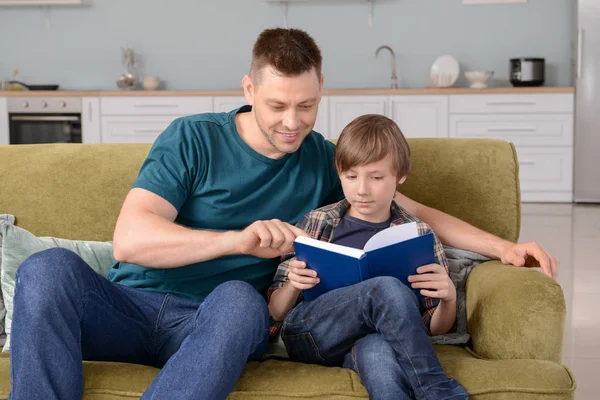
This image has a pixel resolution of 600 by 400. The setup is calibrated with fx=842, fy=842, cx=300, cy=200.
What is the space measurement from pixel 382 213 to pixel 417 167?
1.06ft

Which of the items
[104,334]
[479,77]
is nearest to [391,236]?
[104,334]

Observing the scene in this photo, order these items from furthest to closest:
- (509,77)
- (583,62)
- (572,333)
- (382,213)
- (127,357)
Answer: (509,77) → (583,62) → (572,333) → (382,213) → (127,357)

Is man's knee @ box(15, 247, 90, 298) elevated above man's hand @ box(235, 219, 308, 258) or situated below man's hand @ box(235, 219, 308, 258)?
below

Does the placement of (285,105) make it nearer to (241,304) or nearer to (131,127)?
(241,304)

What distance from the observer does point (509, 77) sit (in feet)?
22.7

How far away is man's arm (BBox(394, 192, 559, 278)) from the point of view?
201cm

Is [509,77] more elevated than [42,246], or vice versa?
[509,77]

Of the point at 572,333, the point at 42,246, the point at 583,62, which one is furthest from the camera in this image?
the point at 583,62

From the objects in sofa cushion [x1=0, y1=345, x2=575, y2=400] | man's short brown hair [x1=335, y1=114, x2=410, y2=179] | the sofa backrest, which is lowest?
sofa cushion [x1=0, y1=345, x2=575, y2=400]

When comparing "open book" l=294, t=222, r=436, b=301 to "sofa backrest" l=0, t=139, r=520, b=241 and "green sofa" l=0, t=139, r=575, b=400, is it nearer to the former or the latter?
"green sofa" l=0, t=139, r=575, b=400

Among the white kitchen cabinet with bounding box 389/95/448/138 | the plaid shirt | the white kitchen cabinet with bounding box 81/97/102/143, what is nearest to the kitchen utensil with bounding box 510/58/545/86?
the white kitchen cabinet with bounding box 389/95/448/138

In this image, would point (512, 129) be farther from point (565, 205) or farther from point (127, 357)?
point (127, 357)

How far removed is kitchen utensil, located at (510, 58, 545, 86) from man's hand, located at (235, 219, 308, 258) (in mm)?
5241

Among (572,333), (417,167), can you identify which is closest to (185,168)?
(417,167)
